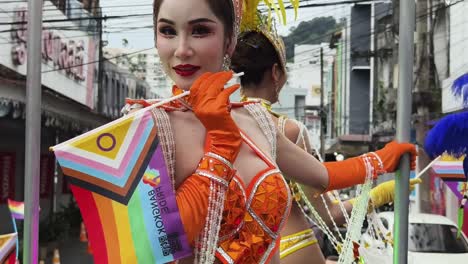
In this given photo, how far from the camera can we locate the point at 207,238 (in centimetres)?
151

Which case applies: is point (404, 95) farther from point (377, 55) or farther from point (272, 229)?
point (377, 55)

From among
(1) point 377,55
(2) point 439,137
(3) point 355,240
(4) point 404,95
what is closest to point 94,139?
(4) point 404,95

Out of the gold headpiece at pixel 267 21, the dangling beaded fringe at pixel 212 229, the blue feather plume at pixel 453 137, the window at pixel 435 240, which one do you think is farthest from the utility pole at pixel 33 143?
the window at pixel 435 240

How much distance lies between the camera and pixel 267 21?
254 cm

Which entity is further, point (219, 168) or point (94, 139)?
point (219, 168)

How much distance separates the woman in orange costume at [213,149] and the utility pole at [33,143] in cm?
27

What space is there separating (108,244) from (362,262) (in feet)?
5.40

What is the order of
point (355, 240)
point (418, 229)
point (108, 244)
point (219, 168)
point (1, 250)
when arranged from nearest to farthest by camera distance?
point (108, 244)
point (219, 168)
point (355, 240)
point (1, 250)
point (418, 229)

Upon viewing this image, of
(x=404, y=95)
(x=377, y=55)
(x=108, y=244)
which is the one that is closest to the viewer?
(x=108, y=244)

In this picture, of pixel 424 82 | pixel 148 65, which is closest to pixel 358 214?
pixel 424 82

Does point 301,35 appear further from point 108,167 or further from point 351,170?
point 108,167

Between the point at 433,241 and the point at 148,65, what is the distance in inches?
512

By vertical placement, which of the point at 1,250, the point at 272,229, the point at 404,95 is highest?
the point at 404,95

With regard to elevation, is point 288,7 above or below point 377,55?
below
